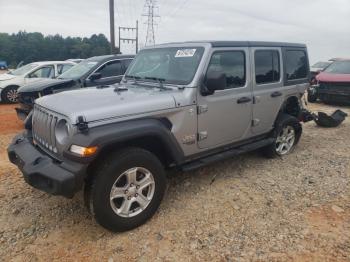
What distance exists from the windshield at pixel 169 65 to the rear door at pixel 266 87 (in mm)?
1129

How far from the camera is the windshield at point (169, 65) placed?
4.12 meters

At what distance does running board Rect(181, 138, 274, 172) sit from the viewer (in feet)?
13.4

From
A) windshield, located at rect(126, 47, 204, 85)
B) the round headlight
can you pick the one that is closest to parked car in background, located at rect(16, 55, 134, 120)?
windshield, located at rect(126, 47, 204, 85)

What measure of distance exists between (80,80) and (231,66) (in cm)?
471

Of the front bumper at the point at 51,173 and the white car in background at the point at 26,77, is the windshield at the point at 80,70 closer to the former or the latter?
the white car in background at the point at 26,77

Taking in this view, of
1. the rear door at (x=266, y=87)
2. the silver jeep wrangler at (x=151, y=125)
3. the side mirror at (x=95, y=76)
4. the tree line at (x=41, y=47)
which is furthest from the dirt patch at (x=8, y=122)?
the tree line at (x=41, y=47)

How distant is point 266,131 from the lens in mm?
5348

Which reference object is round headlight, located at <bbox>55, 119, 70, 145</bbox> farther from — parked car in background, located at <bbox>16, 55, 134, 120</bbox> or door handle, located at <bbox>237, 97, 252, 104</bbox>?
parked car in background, located at <bbox>16, 55, 134, 120</bbox>

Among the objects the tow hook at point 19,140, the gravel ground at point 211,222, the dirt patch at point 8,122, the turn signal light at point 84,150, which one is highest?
the turn signal light at point 84,150

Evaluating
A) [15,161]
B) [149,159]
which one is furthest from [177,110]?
[15,161]

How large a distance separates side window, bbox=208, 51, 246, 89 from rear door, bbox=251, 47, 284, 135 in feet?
0.81

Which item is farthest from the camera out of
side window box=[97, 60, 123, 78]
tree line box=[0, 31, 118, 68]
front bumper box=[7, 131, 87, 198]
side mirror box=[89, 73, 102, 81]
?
tree line box=[0, 31, 118, 68]

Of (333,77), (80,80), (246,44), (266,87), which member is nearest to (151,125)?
(246,44)

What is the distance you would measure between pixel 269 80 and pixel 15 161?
12.5ft
